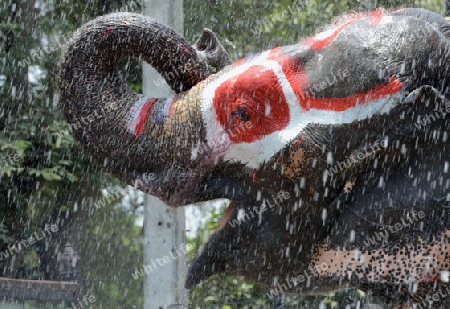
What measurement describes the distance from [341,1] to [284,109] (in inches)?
185

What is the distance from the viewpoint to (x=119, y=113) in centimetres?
138

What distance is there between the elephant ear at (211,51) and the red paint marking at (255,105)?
0.68 ft

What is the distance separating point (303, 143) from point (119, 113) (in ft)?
1.26

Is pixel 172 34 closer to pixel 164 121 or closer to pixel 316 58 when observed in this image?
pixel 164 121

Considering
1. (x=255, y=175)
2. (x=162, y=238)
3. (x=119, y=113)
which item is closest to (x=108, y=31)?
(x=119, y=113)

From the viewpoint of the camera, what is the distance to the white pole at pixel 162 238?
4117mm

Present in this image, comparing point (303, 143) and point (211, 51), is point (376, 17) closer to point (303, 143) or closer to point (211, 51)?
point (303, 143)

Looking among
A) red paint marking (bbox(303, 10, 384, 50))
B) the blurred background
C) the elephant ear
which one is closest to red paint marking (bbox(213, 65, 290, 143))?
red paint marking (bbox(303, 10, 384, 50))

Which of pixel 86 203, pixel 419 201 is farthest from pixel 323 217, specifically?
pixel 86 203

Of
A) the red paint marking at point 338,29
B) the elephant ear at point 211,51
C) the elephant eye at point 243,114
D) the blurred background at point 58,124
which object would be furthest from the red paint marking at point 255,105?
the blurred background at point 58,124

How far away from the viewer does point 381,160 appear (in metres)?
1.28

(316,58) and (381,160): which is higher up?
(316,58)

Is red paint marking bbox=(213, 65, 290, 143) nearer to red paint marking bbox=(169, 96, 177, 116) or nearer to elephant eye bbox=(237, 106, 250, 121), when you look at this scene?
elephant eye bbox=(237, 106, 250, 121)

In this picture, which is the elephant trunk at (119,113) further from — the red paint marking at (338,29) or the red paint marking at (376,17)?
the red paint marking at (376,17)
